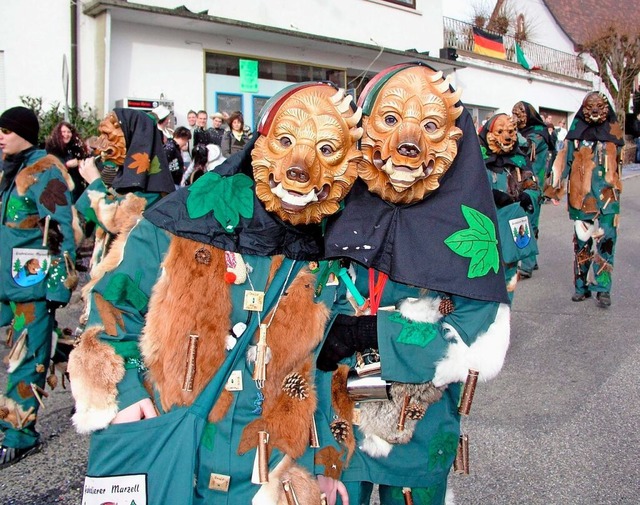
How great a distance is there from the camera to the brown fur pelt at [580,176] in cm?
736

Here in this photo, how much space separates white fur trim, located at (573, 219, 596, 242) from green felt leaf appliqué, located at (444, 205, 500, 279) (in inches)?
231

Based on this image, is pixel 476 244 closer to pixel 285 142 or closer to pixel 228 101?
pixel 285 142

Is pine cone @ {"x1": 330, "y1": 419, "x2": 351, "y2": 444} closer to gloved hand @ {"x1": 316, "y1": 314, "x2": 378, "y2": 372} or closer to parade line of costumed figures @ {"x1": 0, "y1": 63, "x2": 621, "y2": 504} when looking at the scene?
parade line of costumed figures @ {"x1": 0, "y1": 63, "x2": 621, "y2": 504}

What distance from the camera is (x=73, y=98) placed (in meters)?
10.8

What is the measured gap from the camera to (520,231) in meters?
4.66

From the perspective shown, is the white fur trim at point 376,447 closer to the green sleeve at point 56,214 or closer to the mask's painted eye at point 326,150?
the mask's painted eye at point 326,150

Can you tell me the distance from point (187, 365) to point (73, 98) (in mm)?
10057

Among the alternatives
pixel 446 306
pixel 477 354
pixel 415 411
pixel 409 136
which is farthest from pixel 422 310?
pixel 409 136

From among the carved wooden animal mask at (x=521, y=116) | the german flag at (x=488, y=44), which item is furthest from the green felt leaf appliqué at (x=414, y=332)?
the german flag at (x=488, y=44)

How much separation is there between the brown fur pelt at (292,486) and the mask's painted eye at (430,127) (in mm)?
1178

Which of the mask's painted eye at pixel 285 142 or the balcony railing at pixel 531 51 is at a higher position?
the balcony railing at pixel 531 51

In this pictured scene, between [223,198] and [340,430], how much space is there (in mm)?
892

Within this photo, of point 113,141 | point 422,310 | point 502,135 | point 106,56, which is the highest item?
point 106,56

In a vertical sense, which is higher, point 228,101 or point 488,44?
point 488,44
